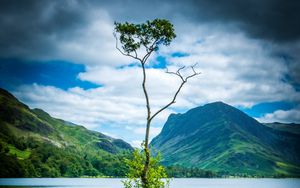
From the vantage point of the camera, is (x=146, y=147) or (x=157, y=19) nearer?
(x=146, y=147)

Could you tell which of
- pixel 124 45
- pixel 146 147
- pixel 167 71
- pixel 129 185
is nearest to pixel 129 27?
pixel 124 45

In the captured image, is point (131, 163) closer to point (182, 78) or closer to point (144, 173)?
point (144, 173)

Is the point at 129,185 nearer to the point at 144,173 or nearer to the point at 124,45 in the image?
the point at 144,173

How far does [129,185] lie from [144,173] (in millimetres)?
2067

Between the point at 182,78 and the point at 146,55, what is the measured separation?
424cm

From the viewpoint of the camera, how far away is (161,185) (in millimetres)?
36688

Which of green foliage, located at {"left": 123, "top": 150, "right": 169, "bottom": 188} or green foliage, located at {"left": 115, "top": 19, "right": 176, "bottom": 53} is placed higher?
green foliage, located at {"left": 115, "top": 19, "right": 176, "bottom": 53}

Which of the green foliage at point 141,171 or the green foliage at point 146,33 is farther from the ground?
the green foliage at point 146,33

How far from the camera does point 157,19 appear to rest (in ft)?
130

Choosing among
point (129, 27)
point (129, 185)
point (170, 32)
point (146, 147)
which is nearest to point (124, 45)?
point (129, 27)

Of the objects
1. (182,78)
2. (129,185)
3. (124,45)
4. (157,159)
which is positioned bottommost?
(129,185)

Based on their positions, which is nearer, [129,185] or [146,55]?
[129,185]

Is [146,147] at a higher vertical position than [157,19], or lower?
lower

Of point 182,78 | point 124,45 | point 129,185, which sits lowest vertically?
point 129,185
